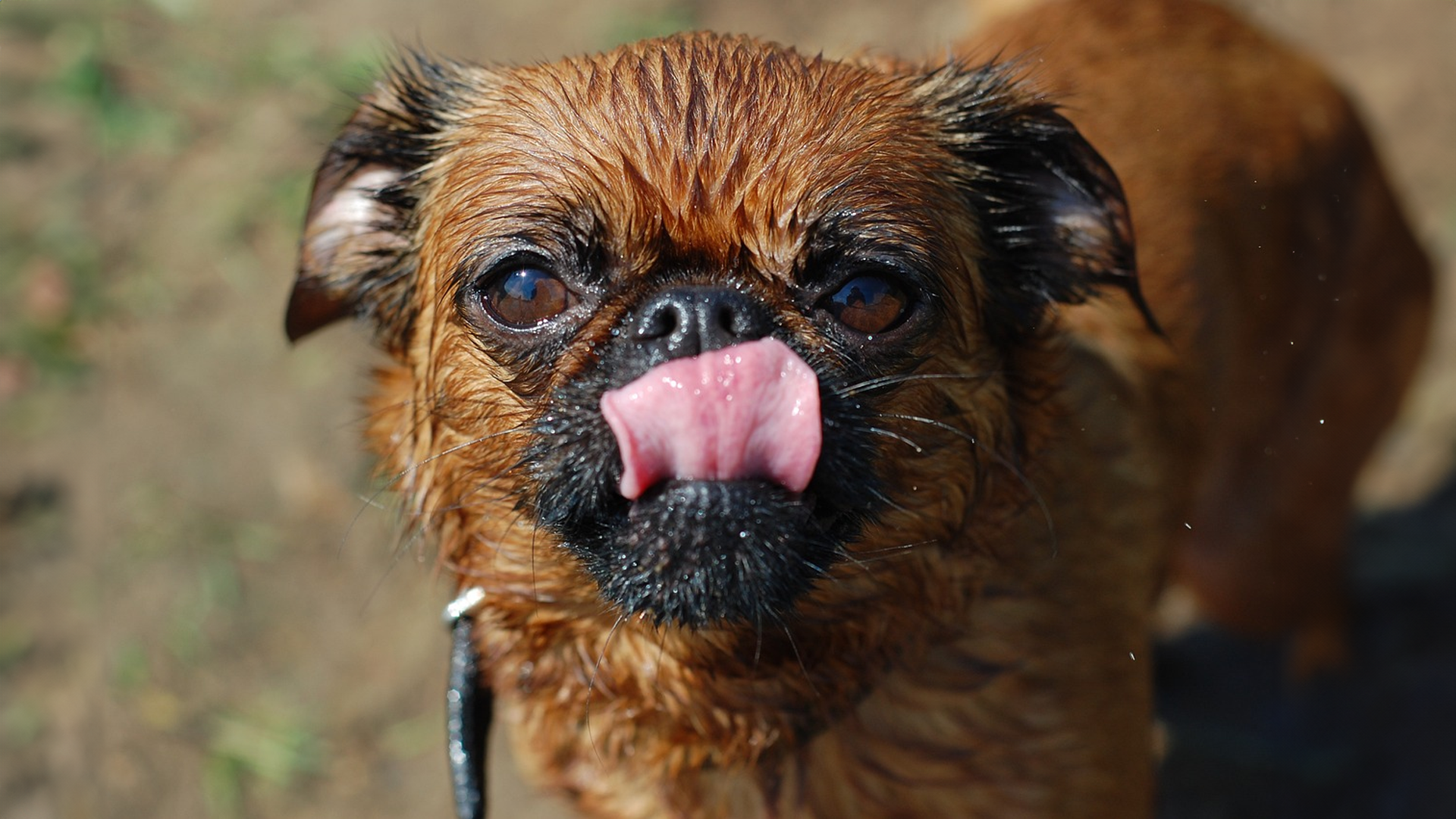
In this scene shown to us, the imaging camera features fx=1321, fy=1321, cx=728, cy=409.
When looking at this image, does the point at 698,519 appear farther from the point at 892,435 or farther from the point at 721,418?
the point at 892,435

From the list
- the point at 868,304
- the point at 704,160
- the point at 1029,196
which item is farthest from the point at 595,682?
the point at 1029,196

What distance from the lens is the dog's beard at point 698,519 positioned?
223cm

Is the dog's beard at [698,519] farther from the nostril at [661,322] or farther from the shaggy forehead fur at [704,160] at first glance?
the shaggy forehead fur at [704,160]

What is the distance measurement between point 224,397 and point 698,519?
4.16 m

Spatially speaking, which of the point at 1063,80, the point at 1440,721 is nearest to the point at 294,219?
the point at 1063,80

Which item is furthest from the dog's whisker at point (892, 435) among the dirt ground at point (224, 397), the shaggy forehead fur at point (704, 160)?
the dirt ground at point (224, 397)

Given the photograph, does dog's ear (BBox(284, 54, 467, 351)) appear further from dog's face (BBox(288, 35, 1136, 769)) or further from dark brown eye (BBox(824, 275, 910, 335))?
dark brown eye (BBox(824, 275, 910, 335))

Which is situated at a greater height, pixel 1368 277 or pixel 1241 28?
pixel 1241 28

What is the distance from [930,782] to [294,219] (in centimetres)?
451

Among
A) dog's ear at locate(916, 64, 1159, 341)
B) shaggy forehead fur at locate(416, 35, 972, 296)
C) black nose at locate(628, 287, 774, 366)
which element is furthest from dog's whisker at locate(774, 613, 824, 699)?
dog's ear at locate(916, 64, 1159, 341)

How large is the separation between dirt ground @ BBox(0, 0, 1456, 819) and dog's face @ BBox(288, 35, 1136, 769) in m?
1.31

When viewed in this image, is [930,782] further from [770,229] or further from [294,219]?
[294,219]

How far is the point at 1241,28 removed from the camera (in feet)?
14.2

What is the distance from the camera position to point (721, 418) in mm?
2150
